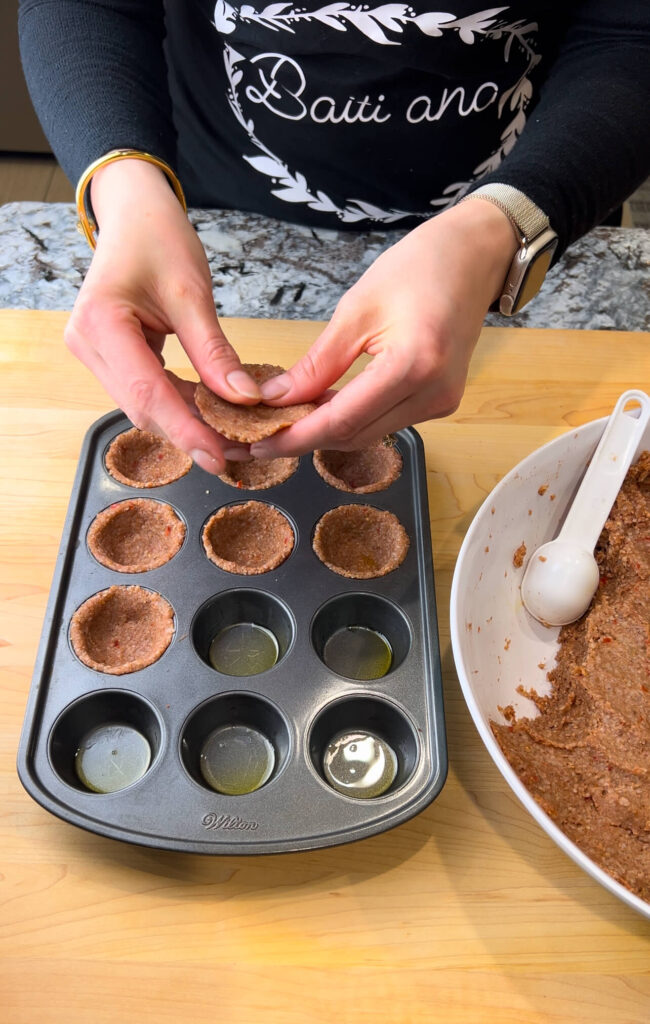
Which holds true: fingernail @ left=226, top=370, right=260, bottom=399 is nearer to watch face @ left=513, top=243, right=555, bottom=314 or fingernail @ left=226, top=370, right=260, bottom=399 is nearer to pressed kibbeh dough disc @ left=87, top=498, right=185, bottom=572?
pressed kibbeh dough disc @ left=87, top=498, right=185, bottom=572

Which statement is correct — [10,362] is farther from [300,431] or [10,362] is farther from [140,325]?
[300,431]

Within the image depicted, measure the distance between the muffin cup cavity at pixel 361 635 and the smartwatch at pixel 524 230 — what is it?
2.26 ft

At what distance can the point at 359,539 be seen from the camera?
159 centimetres

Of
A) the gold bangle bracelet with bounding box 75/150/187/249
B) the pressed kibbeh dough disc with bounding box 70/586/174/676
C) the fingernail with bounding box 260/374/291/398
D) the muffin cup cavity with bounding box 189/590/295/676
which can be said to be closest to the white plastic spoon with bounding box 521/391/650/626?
the muffin cup cavity with bounding box 189/590/295/676

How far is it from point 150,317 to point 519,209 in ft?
2.33

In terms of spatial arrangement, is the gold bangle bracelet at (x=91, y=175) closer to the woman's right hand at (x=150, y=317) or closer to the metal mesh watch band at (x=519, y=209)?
the woman's right hand at (x=150, y=317)

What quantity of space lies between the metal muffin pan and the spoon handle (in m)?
0.30

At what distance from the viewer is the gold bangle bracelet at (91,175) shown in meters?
1.39

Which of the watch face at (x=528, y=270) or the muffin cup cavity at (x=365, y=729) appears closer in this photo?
the muffin cup cavity at (x=365, y=729)

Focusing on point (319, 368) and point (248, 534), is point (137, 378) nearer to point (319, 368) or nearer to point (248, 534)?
point (319, 368)

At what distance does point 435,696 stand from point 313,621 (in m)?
0.27

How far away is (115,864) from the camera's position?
1.17 m

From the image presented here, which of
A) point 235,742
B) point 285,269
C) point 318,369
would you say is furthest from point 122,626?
point 285,269

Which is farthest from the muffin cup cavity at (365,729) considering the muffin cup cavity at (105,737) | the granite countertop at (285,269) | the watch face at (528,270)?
the granite countertop at (285,269)
